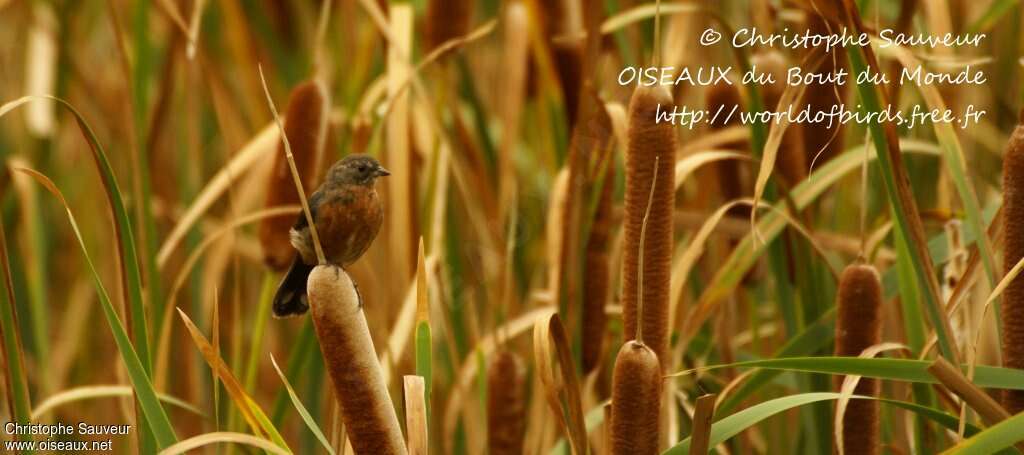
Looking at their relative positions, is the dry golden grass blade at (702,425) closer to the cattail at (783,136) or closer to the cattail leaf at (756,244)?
the cattail leaf at (756,244)

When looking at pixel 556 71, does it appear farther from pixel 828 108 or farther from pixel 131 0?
pixel 131 0

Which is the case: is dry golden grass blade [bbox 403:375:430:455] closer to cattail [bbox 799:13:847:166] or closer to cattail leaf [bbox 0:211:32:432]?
cattail leaf [bbox 0:211:32:432]

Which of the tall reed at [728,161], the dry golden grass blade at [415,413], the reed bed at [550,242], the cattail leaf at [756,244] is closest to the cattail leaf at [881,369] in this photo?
the reed bed at [550,242]

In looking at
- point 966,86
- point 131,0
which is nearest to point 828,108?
point 966,86

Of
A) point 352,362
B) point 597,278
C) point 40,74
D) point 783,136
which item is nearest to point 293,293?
point 352,362

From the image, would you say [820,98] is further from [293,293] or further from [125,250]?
[125,250]

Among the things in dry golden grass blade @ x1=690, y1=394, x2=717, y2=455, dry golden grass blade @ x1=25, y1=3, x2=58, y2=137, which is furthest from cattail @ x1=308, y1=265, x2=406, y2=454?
dry golden grass blade @ x1=25, y1=3, x2=58, y2=137
